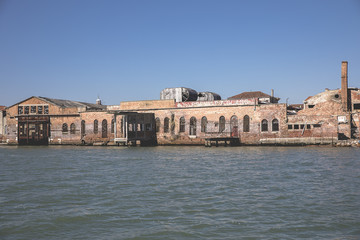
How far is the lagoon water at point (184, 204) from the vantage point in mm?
7703

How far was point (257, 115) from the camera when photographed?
34.4 metres

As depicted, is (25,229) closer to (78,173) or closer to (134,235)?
(134,235)

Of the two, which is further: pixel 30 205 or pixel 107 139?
pixel 107 139

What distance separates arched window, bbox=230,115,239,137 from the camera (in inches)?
1389

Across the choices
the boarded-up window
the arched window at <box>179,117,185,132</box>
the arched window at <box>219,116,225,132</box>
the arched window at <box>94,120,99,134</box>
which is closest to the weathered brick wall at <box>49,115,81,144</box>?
the arched window at <box>94,120,99,134</box>

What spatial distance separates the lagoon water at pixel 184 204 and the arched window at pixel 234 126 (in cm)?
1883

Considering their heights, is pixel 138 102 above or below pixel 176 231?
above

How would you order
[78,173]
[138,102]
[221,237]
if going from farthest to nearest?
[138,102] → [78,173] → [221,237]

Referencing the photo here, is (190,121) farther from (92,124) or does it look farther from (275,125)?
(92,124)

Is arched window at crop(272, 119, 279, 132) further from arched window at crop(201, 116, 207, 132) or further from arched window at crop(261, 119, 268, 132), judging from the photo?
arched window at crop(201, 116, 207, 132)

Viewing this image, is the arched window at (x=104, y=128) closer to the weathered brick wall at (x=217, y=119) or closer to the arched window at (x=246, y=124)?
the weathered brick wall at (x=217, y=119)

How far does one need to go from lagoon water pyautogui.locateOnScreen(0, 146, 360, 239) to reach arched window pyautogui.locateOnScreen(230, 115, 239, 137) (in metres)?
18.8

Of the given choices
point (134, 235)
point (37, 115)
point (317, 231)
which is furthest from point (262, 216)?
point (37, 115)

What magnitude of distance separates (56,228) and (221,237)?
3.79m
